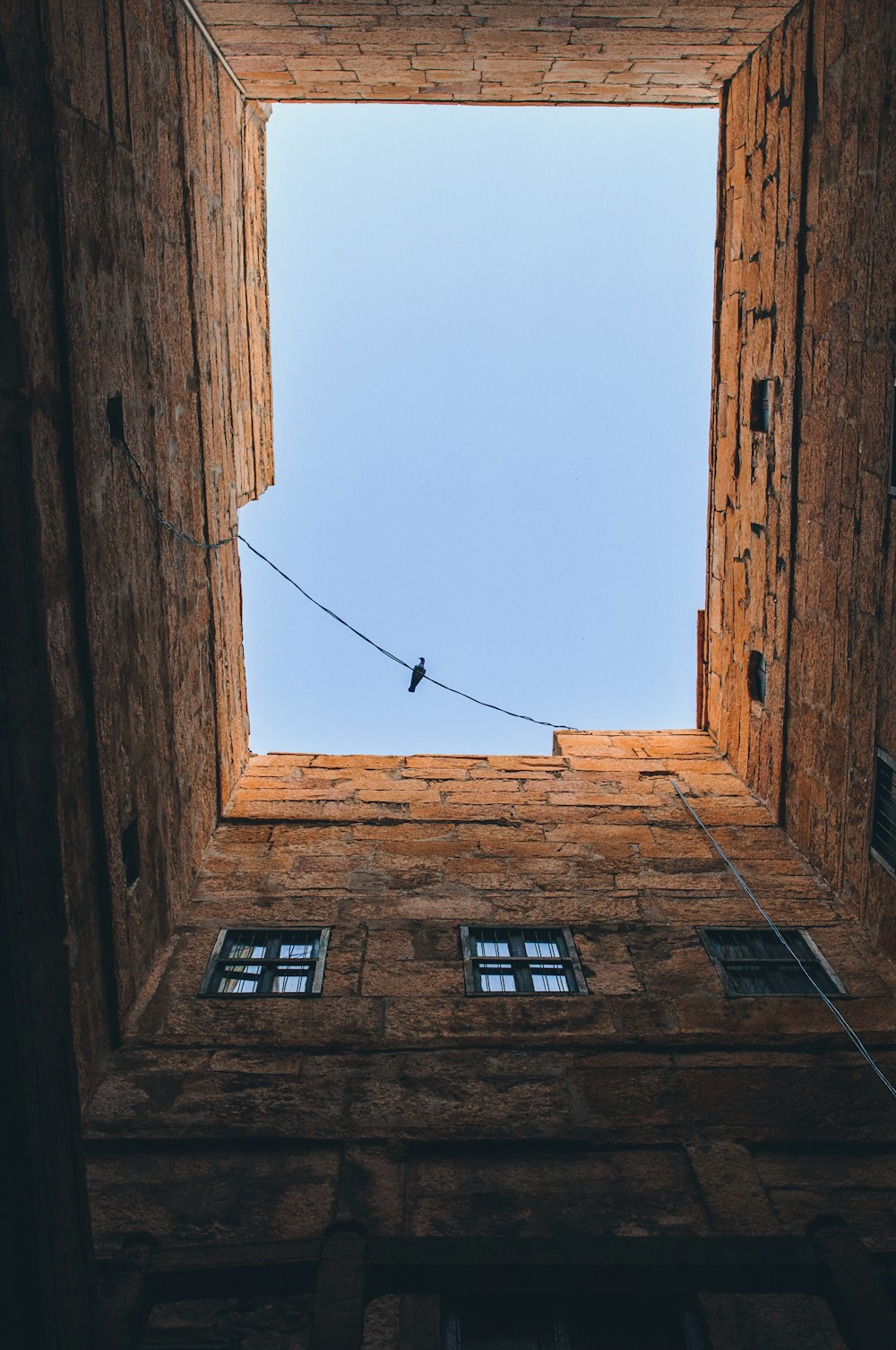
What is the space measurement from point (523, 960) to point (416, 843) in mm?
1660

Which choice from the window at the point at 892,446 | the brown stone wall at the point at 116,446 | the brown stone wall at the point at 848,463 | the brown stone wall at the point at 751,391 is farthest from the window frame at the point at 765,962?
the brown stone wall at the point at 116,446

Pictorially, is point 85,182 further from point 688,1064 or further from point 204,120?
point 688,1064

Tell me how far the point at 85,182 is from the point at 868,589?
15.4 ft

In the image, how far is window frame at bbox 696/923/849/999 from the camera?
595 centimetres

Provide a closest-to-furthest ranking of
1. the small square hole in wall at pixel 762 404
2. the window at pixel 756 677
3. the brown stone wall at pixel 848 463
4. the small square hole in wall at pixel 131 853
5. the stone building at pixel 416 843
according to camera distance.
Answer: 1. the stone building at pixel 416 843
2. the small square hole in wall at pixel 131 853
3. the brown stone wall at pixel 848 463
4. the small square hole in wall at pixel 762 404
5. the window at pixel 756 677

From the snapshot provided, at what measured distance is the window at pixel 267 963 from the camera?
5977 mm

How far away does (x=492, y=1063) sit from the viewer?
534 cm

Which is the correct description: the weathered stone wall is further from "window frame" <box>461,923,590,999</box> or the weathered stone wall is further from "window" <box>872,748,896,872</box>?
"window" <box>872,748,896,872</box>

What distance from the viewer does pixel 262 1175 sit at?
15.1 feet

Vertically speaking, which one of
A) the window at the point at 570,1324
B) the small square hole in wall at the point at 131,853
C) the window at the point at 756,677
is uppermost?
the window at the point at 756,677

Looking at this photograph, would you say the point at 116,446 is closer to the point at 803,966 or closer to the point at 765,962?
the point at 765,962

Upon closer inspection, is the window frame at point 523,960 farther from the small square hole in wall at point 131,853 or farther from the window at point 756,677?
the window at point 756,677

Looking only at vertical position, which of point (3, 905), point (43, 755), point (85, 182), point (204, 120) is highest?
point (204, 120)

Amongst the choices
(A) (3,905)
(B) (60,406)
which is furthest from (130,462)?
(A) (3,905)
